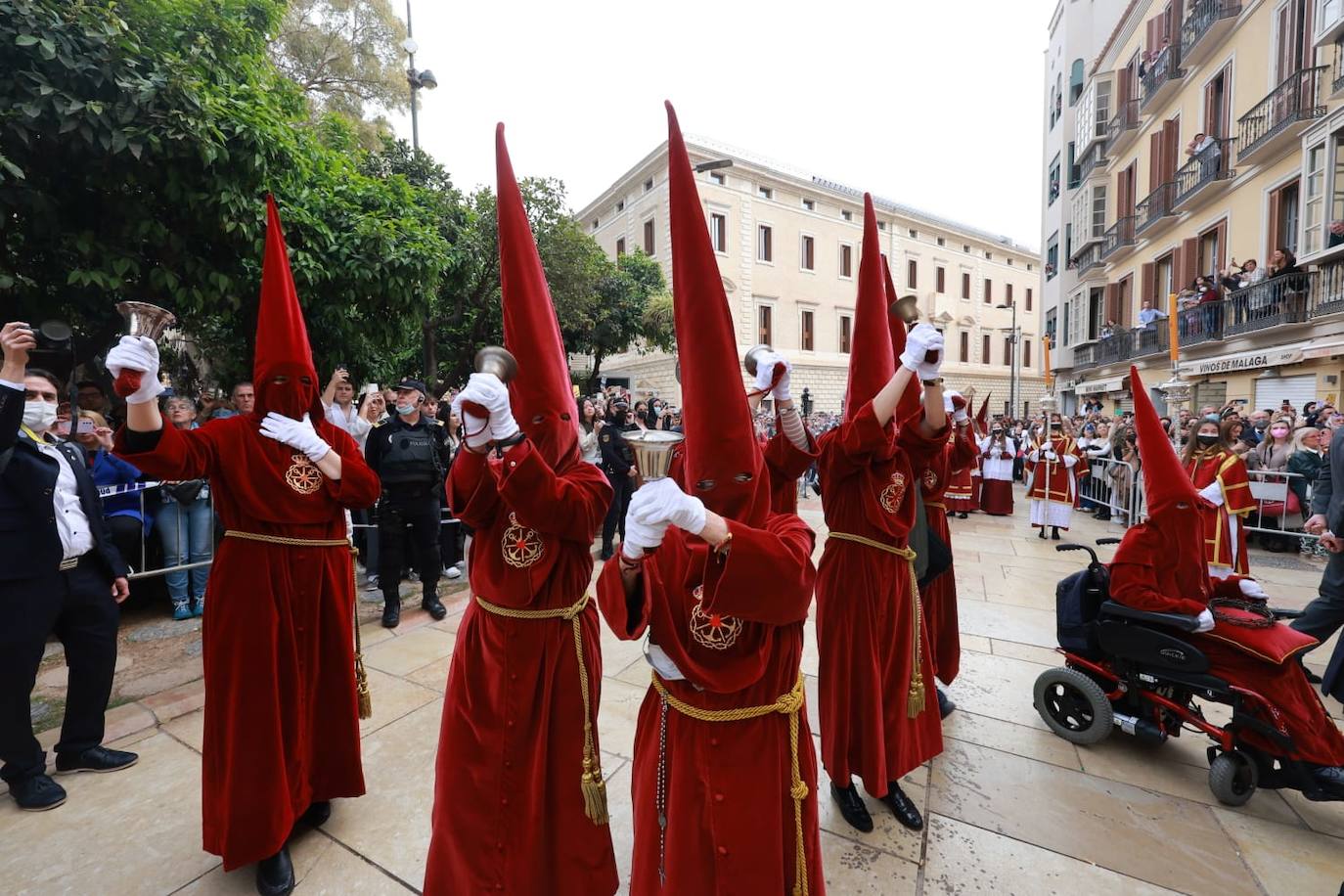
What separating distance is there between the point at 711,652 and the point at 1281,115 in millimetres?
18801

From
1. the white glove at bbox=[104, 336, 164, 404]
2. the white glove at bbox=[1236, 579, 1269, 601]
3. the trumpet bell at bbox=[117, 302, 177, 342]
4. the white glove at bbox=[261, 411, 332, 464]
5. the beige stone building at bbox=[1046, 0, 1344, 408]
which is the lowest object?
the white glove at bbox=[1236, 579, 1269, 601]

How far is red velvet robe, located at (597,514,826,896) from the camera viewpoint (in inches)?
64.3

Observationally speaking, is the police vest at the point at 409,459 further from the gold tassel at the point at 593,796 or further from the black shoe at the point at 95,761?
the gold tassel at the point at 593,796

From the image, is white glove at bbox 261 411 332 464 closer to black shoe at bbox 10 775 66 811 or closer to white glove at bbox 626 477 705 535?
white glove at bbox 626 477 705 535

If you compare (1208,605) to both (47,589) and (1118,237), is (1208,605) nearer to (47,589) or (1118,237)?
(47,589)

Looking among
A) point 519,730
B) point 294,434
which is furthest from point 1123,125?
point 519,730

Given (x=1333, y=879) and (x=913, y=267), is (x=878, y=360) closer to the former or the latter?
(x=1333, y=879)

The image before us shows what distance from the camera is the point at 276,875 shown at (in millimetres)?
2406

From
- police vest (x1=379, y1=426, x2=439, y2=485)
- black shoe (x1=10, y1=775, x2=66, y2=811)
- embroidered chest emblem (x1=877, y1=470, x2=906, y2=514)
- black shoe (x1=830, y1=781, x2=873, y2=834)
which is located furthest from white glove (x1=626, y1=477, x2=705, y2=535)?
police vest (x1=379, y1=426, x2=439, y2=485)

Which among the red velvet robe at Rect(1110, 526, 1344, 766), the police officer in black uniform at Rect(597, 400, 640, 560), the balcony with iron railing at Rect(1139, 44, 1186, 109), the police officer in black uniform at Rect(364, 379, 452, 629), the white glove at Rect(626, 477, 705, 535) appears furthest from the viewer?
the balcony with iron railing at Rect(1139, 44, 1186, 109)

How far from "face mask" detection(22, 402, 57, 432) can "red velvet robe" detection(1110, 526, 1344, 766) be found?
5.86 metres

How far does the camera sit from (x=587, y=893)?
206 cm

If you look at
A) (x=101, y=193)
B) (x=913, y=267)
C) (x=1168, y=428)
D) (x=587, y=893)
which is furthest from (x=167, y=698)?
(x=913, y=267)

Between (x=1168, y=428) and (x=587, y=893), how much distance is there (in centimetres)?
1230
